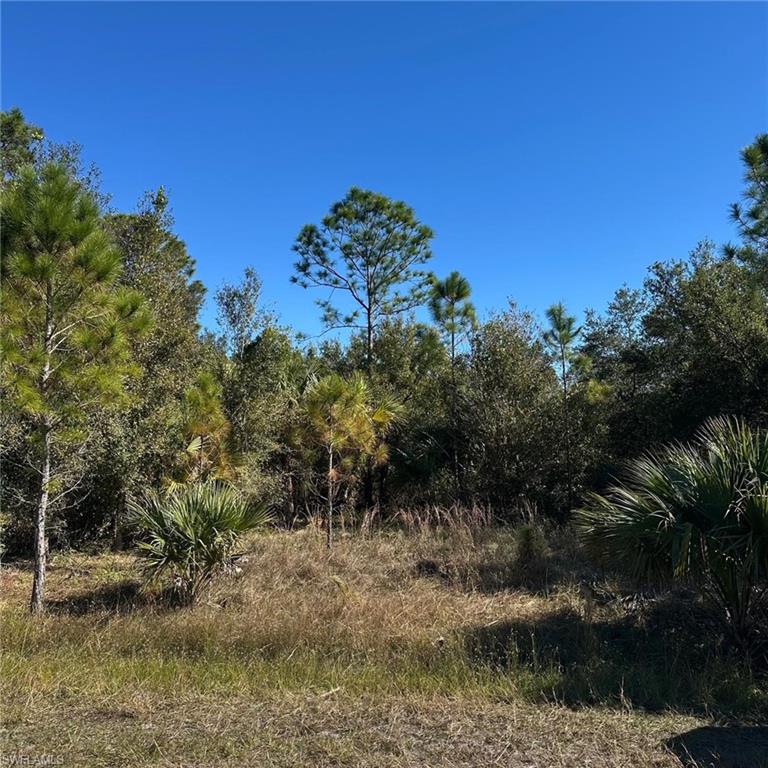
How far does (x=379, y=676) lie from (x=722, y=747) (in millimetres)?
2394

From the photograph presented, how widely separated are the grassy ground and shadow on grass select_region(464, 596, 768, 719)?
0.08 feet

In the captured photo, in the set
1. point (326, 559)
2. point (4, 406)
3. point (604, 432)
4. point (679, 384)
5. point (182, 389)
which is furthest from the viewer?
point (604, 432)

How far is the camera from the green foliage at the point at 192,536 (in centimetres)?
749

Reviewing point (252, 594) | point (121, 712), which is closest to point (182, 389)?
point (252, 594)

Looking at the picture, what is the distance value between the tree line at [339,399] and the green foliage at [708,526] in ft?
16.7

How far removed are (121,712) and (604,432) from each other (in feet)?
43.2

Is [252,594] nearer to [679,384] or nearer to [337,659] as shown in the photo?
[337,659]

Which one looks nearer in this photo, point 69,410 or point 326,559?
point 69,410

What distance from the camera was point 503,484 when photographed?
15.3 m

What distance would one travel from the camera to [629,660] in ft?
18.1

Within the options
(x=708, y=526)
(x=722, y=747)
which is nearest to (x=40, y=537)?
(x=722, y=747)

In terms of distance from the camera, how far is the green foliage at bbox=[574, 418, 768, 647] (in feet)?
16.3

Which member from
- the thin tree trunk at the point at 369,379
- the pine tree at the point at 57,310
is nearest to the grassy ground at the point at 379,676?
the pine tree at the point at 57,310

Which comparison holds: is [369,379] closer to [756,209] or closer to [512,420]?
[512,420]
